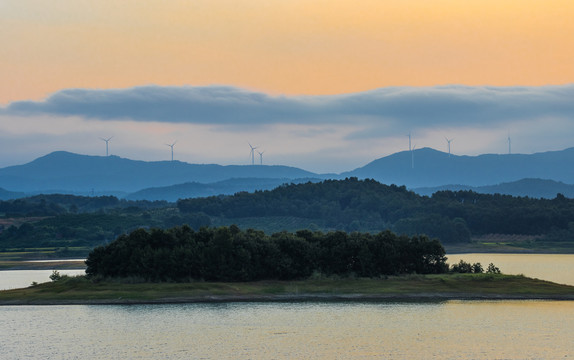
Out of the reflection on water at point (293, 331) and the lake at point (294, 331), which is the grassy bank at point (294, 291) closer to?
the lake at point (294, 331)

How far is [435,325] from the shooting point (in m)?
86.1

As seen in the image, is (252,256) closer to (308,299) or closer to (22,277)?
(308,299)

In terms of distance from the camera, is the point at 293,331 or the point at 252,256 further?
the point at 252,256

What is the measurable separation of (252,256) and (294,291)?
35.7 ft

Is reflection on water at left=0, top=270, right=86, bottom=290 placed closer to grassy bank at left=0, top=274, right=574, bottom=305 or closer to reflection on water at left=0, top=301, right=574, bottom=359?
grassy bank at left=0, top=274, right=574, bottom=305

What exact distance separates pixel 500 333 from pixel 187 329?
3073cm

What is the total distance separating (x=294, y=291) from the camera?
116062 millimetres

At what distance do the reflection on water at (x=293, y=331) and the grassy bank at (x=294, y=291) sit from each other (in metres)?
4.78

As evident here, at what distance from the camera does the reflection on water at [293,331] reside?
72875mm

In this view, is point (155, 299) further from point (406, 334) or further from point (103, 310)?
point (406, 334)

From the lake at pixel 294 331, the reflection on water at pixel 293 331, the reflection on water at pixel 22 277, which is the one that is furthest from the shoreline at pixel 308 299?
the reflection on water at pixel 22 277

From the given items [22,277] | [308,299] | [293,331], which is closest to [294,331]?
[293,331]

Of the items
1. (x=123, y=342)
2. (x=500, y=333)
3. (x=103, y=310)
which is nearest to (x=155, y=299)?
(x=103, y=310)

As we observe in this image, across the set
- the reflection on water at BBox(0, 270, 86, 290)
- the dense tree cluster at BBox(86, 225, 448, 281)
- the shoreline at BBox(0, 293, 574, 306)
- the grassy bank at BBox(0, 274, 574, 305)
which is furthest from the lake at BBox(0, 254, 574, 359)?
the reflection on water at BBox(0, 270, 86, 290)
